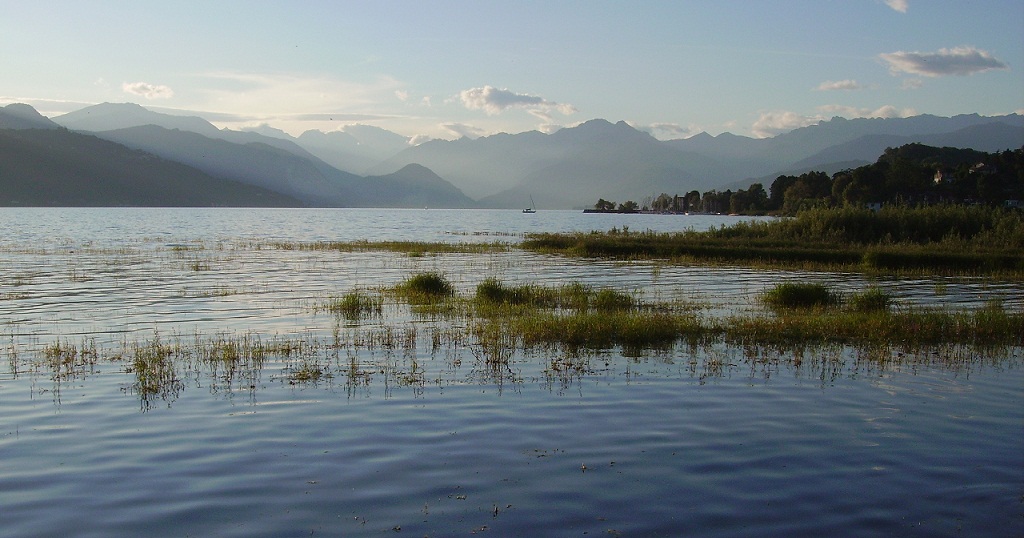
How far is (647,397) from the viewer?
17266mm

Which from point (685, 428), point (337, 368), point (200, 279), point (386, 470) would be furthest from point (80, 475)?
point (200, 279)

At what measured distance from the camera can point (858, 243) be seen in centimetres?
6341

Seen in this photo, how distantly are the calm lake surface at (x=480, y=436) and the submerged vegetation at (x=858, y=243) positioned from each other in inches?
1250

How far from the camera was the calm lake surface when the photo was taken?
35.3 ft

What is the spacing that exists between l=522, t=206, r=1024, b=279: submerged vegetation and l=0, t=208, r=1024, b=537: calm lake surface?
31.8 metres

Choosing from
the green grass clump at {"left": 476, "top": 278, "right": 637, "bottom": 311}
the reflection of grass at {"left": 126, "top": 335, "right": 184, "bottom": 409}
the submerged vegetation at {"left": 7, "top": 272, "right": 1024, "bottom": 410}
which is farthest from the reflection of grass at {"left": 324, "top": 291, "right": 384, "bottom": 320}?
the reflection of grass at {"left": 126, "top": 335, "right": 184, "bottom": 409}

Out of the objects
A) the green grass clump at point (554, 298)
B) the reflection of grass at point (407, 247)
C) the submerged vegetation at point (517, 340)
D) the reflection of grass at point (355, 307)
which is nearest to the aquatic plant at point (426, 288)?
the submerged vegetation at point (517, 340)

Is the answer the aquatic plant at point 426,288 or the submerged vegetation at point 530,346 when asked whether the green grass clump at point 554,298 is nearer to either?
the submerged vegetation at point 530,346

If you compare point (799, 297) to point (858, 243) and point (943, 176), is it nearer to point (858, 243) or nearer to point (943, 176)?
point (858, 243)

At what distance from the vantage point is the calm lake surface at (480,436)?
10766 millimetres

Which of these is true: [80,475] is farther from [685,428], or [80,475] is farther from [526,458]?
[685,428]

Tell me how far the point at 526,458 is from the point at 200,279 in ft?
114

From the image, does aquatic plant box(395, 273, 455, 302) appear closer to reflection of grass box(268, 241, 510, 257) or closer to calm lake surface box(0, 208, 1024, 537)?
calm lake surface box(0, 208, 1024, 537)

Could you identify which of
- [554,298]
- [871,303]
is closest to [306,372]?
[554,298]
